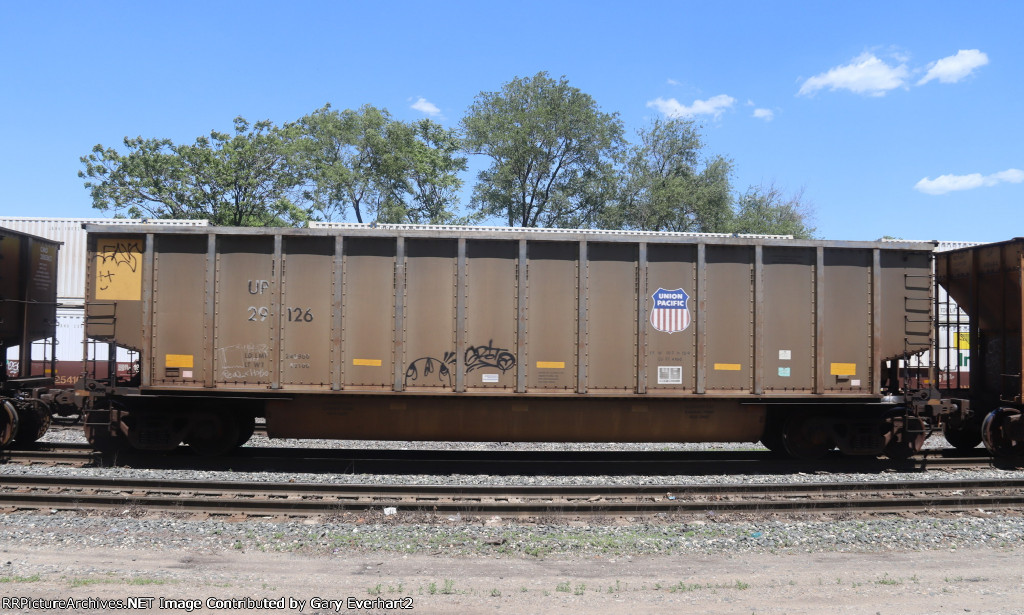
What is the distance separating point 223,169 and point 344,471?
31.4 m

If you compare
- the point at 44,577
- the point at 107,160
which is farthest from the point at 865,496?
the point at 107,160

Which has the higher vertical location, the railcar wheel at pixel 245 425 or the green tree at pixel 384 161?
the green tree at pixel 384 161

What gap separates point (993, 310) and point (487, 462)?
935cm

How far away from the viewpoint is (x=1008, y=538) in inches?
285

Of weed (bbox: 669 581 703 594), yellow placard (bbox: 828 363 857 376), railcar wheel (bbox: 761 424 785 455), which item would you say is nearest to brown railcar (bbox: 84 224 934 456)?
yellow placard (bbox: 828 363 857 376)

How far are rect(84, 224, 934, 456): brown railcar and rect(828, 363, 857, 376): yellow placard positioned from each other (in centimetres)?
2

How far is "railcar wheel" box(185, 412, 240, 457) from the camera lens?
10328 mm

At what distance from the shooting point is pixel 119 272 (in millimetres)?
9875

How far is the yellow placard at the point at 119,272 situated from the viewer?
32.3 ft

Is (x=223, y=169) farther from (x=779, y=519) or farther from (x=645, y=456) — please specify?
(x=779, y=519)

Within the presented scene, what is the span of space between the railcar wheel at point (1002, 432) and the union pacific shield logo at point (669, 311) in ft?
18.7

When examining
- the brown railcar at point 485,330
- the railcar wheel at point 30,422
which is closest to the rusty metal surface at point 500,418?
the brown railcar at point 485,330

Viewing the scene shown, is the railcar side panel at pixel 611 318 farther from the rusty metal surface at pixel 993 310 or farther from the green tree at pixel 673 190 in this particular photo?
the green tree at pixel 673 190

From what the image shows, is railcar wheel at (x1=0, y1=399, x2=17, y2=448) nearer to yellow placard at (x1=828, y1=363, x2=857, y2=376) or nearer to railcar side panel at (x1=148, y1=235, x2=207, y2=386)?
railcar side panel at (x1=148, y1=235, x2=207, y2=386)
